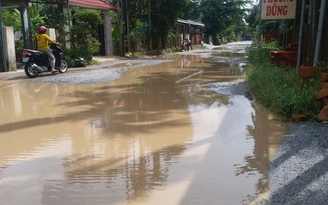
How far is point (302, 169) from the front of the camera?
354 centimetres

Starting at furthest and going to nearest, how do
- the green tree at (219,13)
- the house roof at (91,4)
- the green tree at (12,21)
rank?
1. the green tree at (219,13)
2. the green tree at (12,21)
3. the house roof at (91,4)

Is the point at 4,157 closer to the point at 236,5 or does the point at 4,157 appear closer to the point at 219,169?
the point at 219,169

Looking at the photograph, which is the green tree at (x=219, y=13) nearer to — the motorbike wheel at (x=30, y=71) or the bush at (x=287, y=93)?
the motorbike wheel at (x=30, y=71)

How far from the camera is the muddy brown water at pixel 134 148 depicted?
3254 mm

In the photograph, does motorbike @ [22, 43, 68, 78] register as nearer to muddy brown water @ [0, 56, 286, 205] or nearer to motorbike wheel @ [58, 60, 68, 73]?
motorbike wheel @ [58, 60, 68, 73]

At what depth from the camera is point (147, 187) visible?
3359 millimetres

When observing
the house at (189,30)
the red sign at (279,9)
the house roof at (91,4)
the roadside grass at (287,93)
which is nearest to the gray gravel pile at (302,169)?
the roadside grass at (287,93)

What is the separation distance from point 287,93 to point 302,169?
269 centimetres

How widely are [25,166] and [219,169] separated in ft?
7.46

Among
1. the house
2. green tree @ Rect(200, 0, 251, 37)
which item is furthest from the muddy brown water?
green tree @ Rect(200, 0, 251, 37)

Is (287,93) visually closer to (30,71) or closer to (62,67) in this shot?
(30,71)

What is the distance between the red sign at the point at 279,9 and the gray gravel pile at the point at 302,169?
4876 millimetres

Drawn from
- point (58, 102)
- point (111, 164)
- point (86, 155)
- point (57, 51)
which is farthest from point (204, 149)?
point (57, 51)

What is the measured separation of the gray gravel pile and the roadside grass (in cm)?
65
